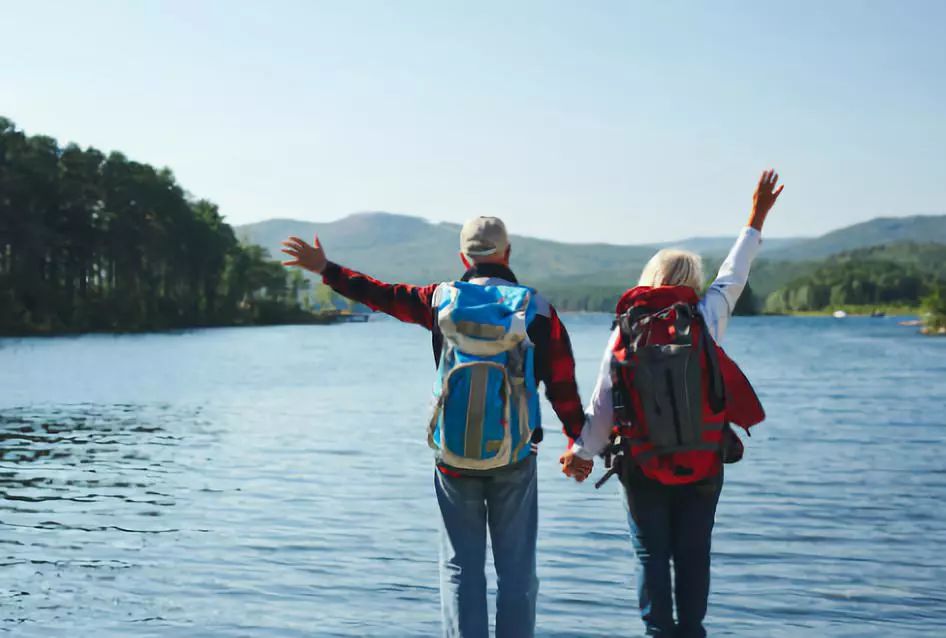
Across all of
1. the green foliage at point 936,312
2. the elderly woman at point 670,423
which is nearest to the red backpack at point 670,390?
the elderly woman at point 670,423

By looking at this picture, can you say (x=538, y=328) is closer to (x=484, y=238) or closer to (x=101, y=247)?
(x=484, y=238)

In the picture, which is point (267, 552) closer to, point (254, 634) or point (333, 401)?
point (254, 634)

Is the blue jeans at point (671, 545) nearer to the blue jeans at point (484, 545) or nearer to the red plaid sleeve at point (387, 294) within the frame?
the blue jeans at point (484, 545)

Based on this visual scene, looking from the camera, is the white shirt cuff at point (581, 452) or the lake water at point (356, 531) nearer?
the white shirt cuff at point (581, 452)

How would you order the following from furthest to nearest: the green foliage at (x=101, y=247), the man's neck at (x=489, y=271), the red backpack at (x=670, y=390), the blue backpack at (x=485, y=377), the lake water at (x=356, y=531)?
the green foliage at (x=101, y=247), the lake water at (x=356, y=531), the man's neck at (x=489, y=271), the blue backpack at (x=485, y=377), the red backpack at (x=670, y=390)

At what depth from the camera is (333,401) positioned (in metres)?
32.4

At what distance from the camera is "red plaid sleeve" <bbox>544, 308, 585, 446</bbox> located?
504 cm

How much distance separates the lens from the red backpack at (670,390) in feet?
15.7

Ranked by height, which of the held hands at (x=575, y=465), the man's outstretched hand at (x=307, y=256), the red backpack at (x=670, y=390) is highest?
the man's outstretched hand at (x=307, y=256)

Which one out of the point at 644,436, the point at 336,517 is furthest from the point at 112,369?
the point at 644,436

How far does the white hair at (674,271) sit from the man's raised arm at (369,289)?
3.33 feet

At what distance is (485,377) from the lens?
16.2ft

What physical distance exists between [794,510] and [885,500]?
5.93ft

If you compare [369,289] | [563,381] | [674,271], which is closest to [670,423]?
[563,381]
